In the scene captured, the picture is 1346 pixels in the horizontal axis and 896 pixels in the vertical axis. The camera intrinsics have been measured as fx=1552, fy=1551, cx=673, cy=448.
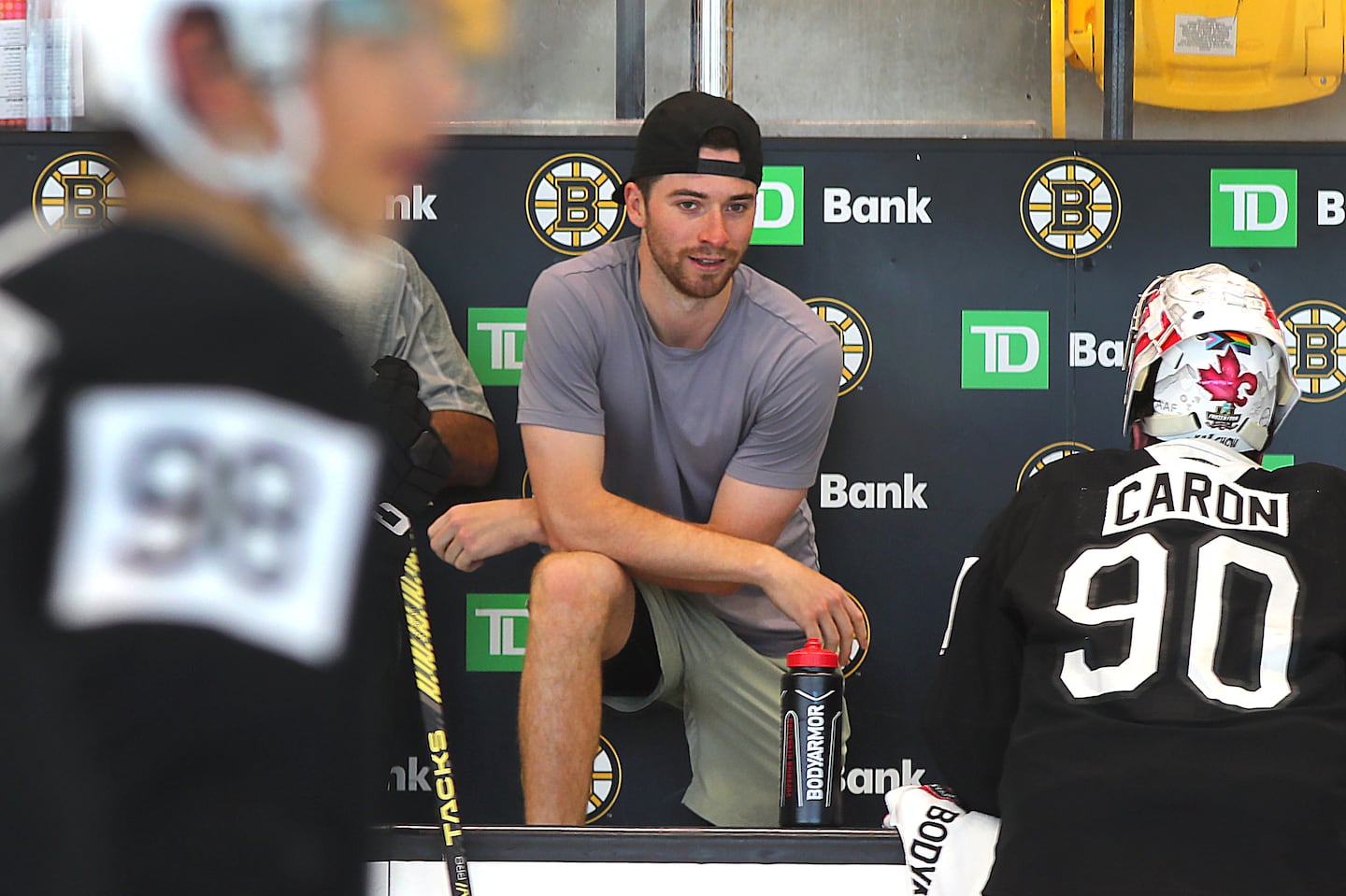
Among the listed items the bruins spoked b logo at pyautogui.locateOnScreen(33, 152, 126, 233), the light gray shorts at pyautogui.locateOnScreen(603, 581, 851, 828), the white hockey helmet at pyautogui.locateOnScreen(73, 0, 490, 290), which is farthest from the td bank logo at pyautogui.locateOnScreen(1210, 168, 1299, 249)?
the white hockey helmet at pyautogui.locateOnScreen(73, 0, 490, 290)

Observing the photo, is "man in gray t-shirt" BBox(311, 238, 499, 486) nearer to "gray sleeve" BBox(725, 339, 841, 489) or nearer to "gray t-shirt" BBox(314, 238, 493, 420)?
"gray t-shirt" BBox(314, 238, 493, 420)

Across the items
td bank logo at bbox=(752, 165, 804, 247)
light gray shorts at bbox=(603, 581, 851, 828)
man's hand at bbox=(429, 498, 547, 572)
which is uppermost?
td bank logo at bbox=(752, 165, 804, 247)

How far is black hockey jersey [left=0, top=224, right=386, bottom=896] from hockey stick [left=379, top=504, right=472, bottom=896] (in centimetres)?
151

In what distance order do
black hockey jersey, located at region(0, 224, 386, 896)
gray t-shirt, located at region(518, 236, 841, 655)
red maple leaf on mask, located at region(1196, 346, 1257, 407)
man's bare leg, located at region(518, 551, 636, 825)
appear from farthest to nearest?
gray t-shirt, located at region(518, 236, 841, 655) < man's bare leg, located at region(518, 551, 636, 825) < red maple leaf on mask, located at region(1196, 346, 1257, 407) < black hockey jersey, located at region(0, 224, 386, 896)

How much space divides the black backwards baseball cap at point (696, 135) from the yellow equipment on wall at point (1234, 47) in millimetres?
1033

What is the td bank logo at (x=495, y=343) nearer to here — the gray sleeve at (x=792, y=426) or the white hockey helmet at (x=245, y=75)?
the gray sleeve at (x=792, y=426)

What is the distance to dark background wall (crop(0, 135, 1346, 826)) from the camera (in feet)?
9.93

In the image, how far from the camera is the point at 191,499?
1.80ft

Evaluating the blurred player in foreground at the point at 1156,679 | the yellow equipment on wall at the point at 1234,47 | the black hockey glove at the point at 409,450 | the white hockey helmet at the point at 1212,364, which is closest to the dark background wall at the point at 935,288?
the yellow equipment on wall at the point at 1234,47

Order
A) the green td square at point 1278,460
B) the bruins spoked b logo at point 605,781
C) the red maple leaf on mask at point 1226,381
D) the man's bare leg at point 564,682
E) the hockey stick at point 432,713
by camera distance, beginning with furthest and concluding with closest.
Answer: the green td square at point 1278,460 < the bruins spoked b logo at point 605,781 < the man's bare leg at point 564,682 < the hockey stick at point 432,713 < the red maple leaf on mask at point 1226,381

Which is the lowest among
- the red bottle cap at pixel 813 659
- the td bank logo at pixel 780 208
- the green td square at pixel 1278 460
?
the red bottle cap at pixel 813 659

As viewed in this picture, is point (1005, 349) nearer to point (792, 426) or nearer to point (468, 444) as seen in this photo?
point (792, 426)

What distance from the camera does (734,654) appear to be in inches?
109

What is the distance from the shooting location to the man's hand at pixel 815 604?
8.05ft
